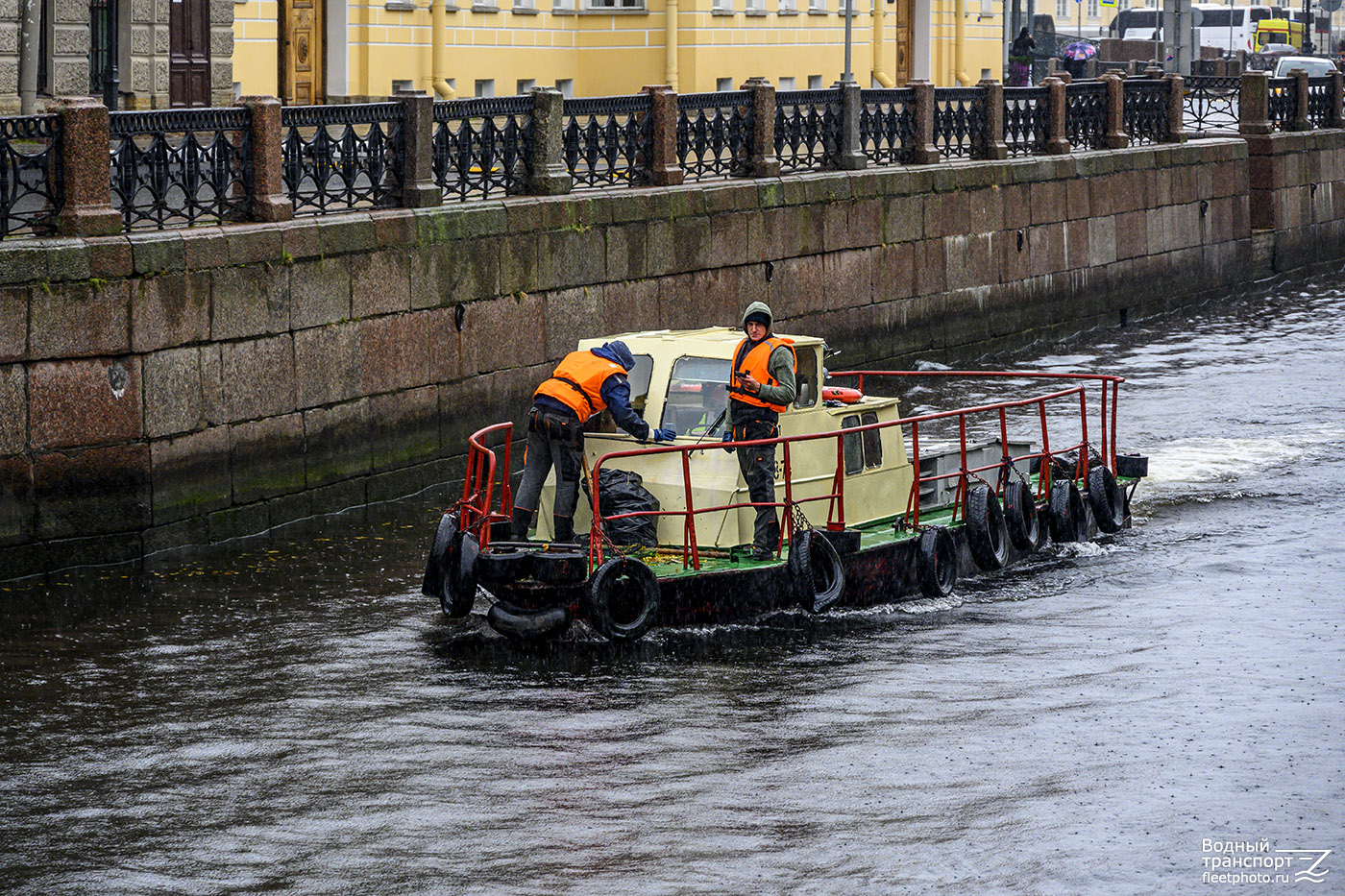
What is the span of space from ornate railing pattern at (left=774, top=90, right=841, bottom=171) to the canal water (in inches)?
332

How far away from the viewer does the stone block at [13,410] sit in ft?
50.7

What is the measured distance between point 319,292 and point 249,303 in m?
0.93

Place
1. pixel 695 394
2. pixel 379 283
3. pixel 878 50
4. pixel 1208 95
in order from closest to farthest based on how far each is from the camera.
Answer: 1. pixel 695 394
2. pixel 379 283
3. pixel 1208 95
4. pixel 878 50

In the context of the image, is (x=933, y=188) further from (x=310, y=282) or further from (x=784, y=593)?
(x=784, y=593)

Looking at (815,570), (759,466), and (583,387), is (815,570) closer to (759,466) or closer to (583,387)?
(759,466)

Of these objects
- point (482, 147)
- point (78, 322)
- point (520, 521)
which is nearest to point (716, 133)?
point (482, 147)

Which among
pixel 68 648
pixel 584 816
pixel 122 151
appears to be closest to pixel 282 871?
pixel 584 816

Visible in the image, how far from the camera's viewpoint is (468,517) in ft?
48.4

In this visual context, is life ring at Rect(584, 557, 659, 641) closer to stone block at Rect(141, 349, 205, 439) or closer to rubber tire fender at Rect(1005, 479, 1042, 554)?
rubber tire fender at Rect(1005, 479, 1042, 554)

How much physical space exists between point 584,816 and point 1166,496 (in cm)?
990

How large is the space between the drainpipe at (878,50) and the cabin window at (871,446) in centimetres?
2788

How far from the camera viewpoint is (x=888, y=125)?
2691 cm

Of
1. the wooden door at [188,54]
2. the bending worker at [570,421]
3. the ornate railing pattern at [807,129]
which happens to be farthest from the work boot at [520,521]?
the wooden door at [188,54]

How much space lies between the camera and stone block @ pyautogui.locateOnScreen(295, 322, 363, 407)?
59.4 feet
